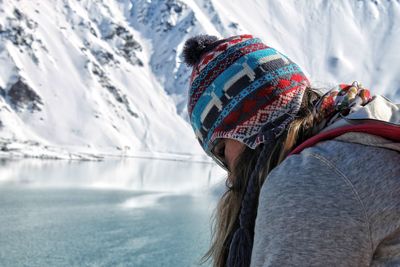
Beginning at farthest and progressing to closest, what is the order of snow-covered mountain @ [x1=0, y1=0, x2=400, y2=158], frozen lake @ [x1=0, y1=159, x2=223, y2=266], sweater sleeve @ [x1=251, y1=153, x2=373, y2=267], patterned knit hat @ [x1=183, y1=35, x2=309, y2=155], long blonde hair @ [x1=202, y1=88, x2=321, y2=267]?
snow-covered mountain @ [x1=0, y1=0, x2=400, y2=158]
frozen lake @ [x1=0, y1=159, x2=223, y2=266]
patterned knit hat @ [x1=183, y1=35, x2=309, y2=155]
long blonde hair @ [x1=202, y1=88, x2=321, y2=267]
sweater sleeve @ [x1=251, y1=153, x2=373, y2=267]

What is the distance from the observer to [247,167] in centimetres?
142


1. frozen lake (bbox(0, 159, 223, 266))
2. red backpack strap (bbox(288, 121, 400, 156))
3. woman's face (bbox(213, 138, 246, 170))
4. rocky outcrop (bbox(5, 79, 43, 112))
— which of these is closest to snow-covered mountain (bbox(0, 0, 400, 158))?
rocky outcrop (bbox(5, 79, 43, 112))

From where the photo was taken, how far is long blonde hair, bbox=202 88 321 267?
4.24ft

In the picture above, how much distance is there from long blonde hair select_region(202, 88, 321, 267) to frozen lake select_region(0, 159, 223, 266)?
377 inches

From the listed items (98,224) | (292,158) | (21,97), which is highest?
(21,97)

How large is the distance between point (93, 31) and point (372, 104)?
123m

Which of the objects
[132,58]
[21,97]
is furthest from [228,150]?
[132,58]

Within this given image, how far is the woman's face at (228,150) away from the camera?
4.83ft

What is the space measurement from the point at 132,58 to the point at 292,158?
127753mm

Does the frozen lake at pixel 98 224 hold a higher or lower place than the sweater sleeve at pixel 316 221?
lower

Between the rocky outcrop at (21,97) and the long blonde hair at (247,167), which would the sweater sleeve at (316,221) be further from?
the rocky outcrop at (21,97)

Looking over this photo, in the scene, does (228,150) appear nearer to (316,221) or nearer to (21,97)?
(316,221)

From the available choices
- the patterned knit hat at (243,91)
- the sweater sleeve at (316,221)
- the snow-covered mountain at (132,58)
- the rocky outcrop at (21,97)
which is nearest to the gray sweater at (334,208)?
the sweater sleeve at (316,221)

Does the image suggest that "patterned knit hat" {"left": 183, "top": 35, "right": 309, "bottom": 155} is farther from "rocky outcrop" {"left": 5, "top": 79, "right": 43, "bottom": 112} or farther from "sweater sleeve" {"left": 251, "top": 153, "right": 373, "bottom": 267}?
"rocky outcrop" {"left": 5, "top": 79, "right": 43, "bottom": 112}
